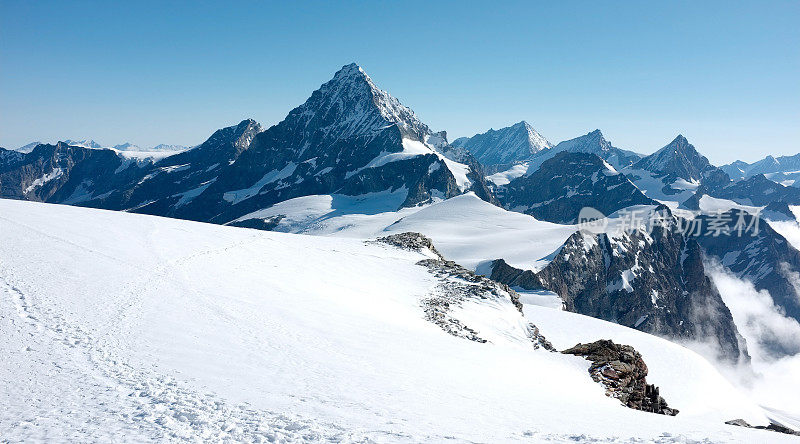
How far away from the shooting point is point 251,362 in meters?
15.1

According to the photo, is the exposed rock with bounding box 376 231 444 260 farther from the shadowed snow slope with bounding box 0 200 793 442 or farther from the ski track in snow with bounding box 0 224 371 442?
the ski track in snow with bounding box 0 224 371 442

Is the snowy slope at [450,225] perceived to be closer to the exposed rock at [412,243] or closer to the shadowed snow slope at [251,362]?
the exposed rock at [412,243]

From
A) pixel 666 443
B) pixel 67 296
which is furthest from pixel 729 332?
pixel 67 296

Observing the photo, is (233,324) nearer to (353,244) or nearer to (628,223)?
(353,244)

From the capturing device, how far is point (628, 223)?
144250 mm

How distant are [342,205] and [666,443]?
17301cm

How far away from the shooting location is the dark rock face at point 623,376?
22036 mm

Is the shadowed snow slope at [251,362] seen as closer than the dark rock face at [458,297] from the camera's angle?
Yes

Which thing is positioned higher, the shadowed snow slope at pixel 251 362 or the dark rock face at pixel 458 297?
the dark rock face at pixel 458 297

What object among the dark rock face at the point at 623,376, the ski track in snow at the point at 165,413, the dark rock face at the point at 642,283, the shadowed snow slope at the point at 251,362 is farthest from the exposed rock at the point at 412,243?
the ski track in snow at the point at 165,413

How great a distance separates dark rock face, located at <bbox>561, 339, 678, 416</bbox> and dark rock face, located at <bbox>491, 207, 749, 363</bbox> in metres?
49.7

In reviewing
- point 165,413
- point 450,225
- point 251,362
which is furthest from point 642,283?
point 165,413

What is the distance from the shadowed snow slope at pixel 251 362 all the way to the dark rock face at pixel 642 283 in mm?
55337

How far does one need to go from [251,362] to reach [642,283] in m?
137
